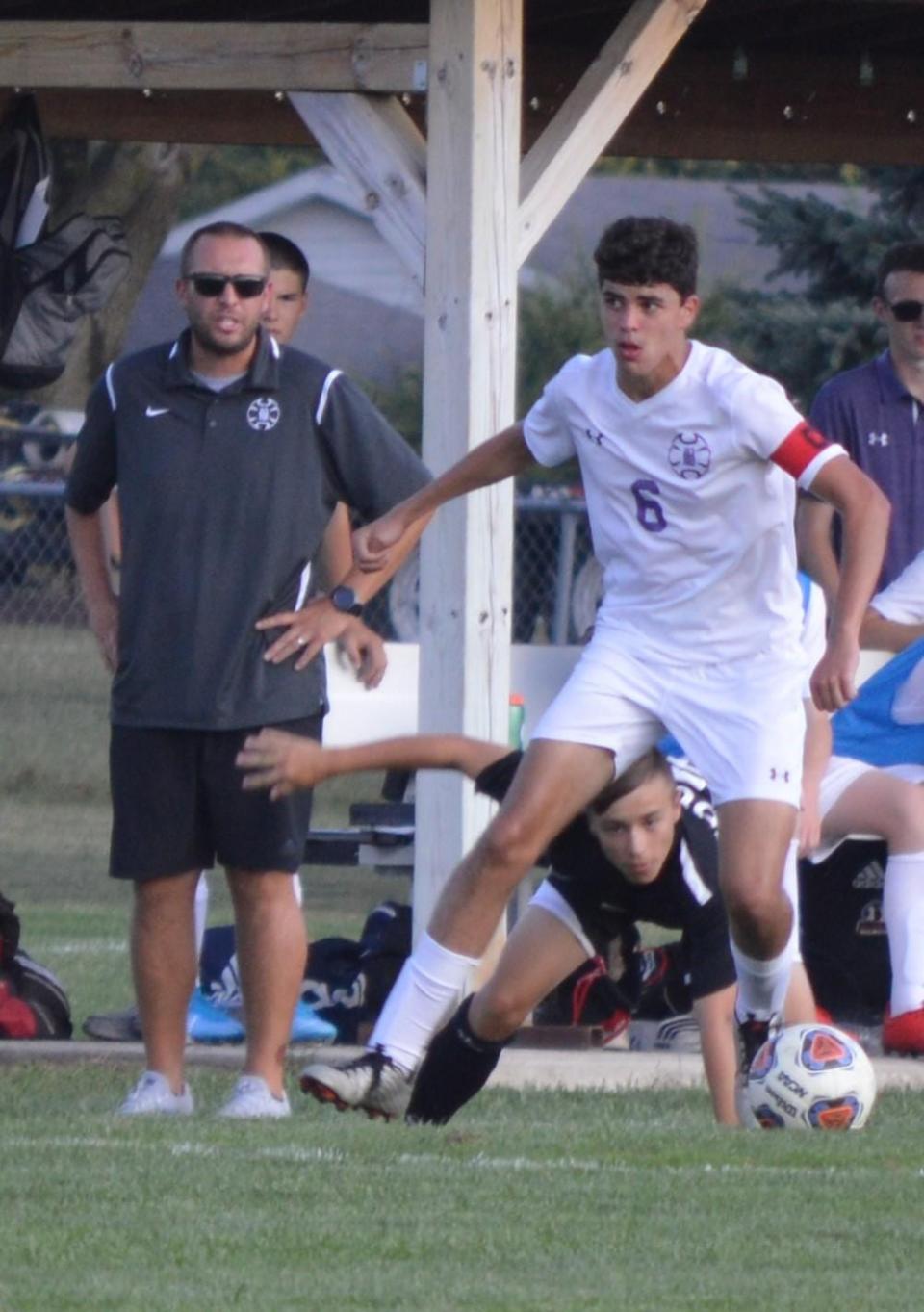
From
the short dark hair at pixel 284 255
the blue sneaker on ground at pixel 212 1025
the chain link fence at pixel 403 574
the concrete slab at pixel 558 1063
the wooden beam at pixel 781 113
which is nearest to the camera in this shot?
the concrete slab at pixel 558 1063

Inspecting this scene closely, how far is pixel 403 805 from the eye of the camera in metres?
9.09

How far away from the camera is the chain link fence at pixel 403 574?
54.1 ft

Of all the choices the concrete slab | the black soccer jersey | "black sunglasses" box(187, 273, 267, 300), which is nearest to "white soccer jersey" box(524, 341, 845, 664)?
the black soccer jersey

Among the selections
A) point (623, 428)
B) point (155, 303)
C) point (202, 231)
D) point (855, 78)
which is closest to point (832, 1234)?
point (623, 428)

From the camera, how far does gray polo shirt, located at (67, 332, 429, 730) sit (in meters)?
6.42

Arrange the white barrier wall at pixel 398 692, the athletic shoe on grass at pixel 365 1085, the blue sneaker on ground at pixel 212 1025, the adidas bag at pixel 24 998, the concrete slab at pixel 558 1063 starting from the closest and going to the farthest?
the athletic shoe on grass at pixel 365 1085
the concrete slab at pixel 558 1063
the adidas bag at pixel 24 998
the blue sneaker on ground at pixel 212 1025
the white barrier wall at pixel 398 692

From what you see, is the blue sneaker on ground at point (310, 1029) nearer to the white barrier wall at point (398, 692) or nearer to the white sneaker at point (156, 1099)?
the white barrier wall at point (398, 692)

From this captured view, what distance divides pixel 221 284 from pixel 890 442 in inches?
108

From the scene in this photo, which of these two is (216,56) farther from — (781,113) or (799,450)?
(799,450)

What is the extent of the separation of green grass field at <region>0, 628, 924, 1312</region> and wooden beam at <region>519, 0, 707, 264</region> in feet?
8.07

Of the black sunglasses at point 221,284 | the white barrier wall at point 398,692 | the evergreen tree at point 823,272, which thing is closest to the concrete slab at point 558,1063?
the white barrier wall at point 398,692

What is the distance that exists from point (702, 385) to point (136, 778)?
1540 millimetres

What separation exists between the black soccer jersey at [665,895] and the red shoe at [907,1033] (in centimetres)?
128

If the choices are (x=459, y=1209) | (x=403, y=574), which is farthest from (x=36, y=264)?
(x=403, y=574)
